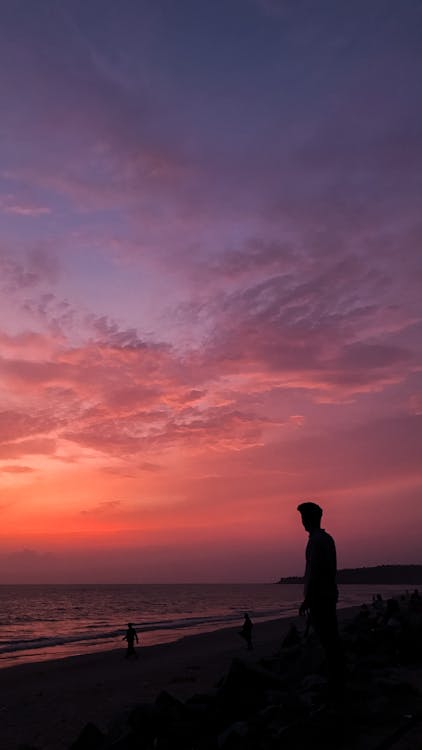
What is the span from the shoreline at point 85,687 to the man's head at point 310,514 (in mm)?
4077

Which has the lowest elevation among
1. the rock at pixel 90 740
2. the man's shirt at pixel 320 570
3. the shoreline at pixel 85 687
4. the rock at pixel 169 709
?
the shoreline at pixel 85 687

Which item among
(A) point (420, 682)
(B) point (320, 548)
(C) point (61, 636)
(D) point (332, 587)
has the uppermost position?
(B) point (320, 548)

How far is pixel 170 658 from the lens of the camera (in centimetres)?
2789

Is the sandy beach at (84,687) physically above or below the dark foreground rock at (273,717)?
below

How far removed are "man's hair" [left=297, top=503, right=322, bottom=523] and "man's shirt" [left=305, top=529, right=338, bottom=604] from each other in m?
0.17

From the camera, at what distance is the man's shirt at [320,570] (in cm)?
738

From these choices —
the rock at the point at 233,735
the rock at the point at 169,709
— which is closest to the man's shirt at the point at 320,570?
the rock at the point at 233,735

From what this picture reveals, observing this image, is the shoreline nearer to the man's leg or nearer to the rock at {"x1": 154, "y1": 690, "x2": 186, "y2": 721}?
the rock at {"x1": 154, "y1": 690, "x2": 186, "y2": 721}

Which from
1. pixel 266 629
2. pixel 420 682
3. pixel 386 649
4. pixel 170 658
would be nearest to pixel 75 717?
pixel 386 649

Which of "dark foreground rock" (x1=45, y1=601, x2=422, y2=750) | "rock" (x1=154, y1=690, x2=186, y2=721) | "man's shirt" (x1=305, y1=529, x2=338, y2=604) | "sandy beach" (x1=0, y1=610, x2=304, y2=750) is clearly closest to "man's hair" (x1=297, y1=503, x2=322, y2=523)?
"man's shirt" (x1=305, y1=529, x2=338, y2=604)

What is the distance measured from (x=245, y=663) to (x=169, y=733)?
2381 mm

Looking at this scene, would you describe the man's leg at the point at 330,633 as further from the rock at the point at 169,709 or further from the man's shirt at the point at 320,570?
the rock at the point at 169,709

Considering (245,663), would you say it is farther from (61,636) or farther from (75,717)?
(61,636)

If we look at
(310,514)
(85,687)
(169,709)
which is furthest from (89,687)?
(310,514)
